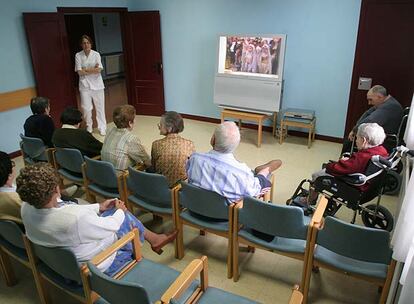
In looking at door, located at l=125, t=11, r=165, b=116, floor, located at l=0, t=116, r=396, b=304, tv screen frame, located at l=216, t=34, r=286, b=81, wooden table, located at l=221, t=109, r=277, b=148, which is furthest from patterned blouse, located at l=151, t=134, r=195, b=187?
door, located at l=125, t=11, r=165, b=116

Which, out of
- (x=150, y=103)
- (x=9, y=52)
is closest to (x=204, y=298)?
(x=9, y=52)

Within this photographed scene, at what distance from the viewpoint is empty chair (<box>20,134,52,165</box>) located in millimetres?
3399

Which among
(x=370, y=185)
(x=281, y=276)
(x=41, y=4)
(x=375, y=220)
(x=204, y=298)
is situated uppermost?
(x=41, y=4)

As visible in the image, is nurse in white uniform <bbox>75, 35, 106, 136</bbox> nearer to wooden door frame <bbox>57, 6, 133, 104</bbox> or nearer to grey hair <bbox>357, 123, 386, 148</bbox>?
wooden door frame <bbox>57, 6, 133, 104</bbox>

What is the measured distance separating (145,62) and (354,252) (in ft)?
18.3

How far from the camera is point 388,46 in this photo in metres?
4.46

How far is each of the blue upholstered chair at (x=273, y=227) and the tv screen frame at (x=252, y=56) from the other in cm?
303

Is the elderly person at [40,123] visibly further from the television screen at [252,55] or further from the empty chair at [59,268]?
the television screen at [252,55]

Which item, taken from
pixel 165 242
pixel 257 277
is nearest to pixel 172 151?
pixel 165 242

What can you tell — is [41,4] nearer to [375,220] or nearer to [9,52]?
[9,52]

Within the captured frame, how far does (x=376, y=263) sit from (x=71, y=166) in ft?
8.61

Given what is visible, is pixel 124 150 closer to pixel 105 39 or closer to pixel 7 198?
pixel 7 198

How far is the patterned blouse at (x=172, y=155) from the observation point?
268cm

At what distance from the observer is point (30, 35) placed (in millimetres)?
4707
